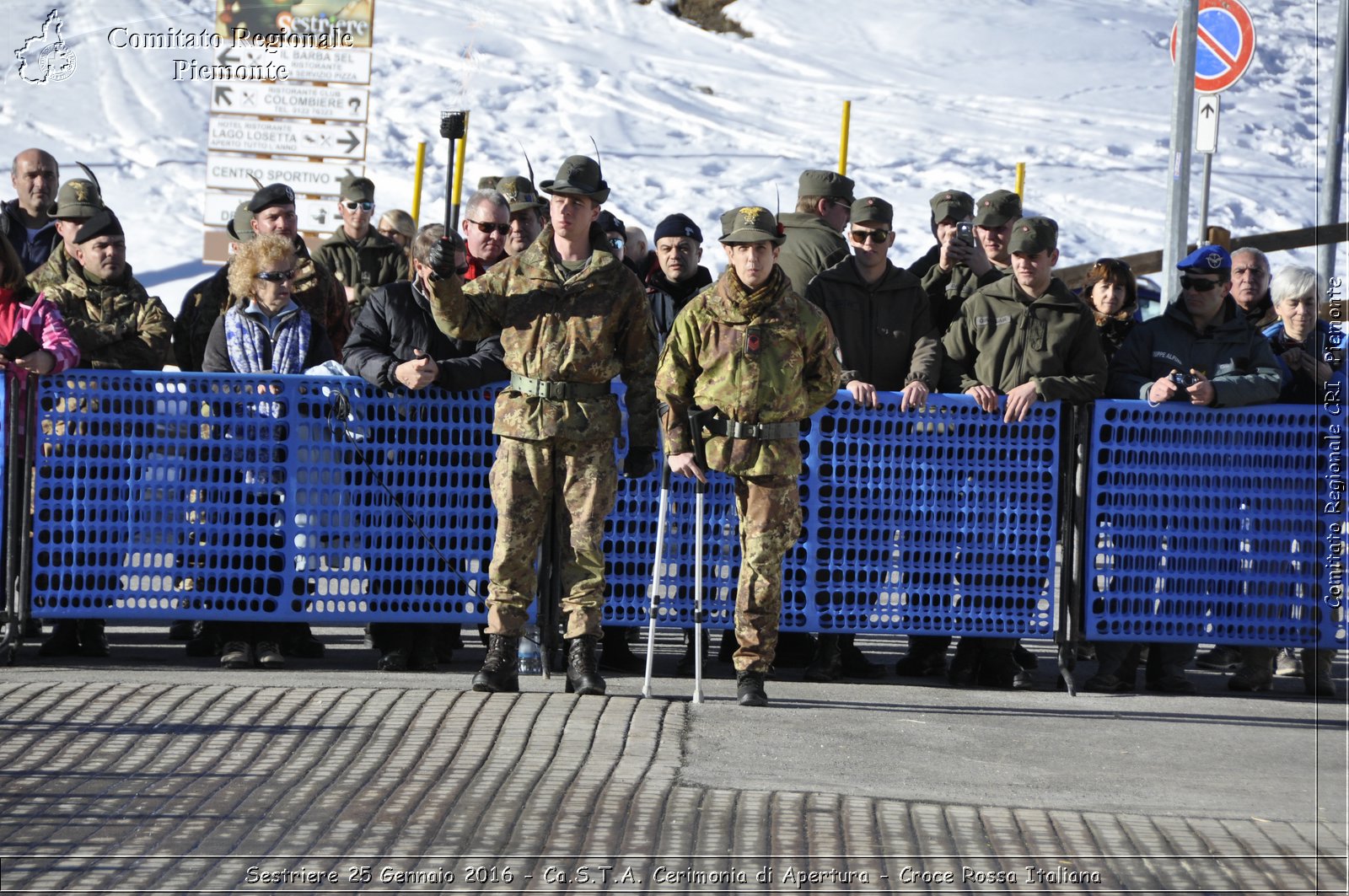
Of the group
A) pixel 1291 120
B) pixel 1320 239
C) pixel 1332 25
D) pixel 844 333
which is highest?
pixel 1291 120

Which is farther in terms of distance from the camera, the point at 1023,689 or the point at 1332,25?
the point at 1332,25

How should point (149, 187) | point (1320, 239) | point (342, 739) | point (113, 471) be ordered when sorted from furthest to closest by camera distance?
point (149, 187) → point (1320, 239) → point (113, 471) → point (342, 739)

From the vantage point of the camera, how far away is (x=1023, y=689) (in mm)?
8797

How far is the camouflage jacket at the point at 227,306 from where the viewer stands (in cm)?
934

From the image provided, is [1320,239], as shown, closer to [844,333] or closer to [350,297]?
[844,333]

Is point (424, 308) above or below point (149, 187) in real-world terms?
below

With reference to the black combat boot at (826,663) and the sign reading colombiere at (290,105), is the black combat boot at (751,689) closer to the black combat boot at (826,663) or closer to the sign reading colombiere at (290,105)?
the black combat boot at (826,663)

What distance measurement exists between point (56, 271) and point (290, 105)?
1216 centimetres

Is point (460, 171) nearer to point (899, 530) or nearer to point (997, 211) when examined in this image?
point (997, 211)

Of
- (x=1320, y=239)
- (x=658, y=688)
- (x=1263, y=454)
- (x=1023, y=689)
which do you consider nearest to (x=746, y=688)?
(x=658, y=688)

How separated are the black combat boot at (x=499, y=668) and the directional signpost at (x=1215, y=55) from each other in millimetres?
7421

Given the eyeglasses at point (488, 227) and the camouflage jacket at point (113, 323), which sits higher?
the eyeglasses at point (488, 227)

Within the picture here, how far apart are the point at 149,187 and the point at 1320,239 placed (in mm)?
26561

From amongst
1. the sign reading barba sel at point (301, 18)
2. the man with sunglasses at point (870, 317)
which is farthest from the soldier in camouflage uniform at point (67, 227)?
the sign reading barba sel at point (301, 18)
